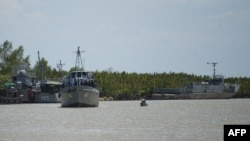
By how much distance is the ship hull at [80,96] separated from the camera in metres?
142

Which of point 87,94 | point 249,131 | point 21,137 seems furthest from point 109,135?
point 87,94

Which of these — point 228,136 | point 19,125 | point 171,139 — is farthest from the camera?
point 19,125

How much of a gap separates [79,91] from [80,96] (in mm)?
1108

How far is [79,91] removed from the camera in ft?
463

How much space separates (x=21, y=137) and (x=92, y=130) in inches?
405

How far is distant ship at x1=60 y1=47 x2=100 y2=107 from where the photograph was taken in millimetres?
141750

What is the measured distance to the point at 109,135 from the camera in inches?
2901

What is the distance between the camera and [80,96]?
142 meters

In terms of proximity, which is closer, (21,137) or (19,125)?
(21,137)

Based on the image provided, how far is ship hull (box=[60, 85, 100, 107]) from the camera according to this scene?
464 feet

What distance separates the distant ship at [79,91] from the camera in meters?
142

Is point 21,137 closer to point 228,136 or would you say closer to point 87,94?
point 228,136

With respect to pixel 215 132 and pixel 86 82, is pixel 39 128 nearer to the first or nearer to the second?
pixel 215 132

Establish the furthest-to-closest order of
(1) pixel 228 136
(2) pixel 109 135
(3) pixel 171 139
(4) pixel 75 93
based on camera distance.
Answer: (4) pixel 75 93 < (2) pixel 109 135 < (3) pixel 171 139 < (1) pixel 228 136
